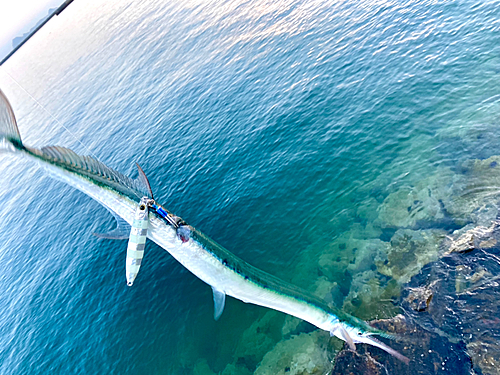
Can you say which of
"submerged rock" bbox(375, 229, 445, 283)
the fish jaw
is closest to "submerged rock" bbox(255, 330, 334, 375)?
the fish jaw

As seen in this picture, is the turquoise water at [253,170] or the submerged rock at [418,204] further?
Answer: the turquoise water at [253,170]

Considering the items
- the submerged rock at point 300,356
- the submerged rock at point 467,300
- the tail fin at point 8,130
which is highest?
the tail fin at point 8,130

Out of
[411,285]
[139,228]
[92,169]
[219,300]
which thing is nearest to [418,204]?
[411,285]

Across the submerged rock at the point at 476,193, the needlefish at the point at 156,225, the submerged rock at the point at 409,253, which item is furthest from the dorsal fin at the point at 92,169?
the submerged rock at the point at 476,193

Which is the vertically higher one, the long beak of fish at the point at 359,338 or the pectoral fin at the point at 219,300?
the pectoral fin at the point at 219,300

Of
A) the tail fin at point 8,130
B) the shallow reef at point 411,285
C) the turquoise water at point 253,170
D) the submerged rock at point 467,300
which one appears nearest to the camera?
the tail fin at point 8,130

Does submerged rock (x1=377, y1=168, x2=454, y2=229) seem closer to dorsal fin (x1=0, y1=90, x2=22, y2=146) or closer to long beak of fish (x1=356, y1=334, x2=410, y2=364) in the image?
long beak of fish (x1=356, y1=334, x2=410, y2=364)

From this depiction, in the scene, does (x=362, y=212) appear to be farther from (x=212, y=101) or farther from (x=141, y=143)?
(x=141, y=143)

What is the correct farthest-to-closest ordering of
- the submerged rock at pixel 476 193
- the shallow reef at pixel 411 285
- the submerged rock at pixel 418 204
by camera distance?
the submerged rock at pixel 418 204, the submerged rock at pixel 476 193, the shallow reef at pixel 411 285

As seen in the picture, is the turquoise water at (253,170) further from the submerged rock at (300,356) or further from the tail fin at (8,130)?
the tail fin at (8,130)
